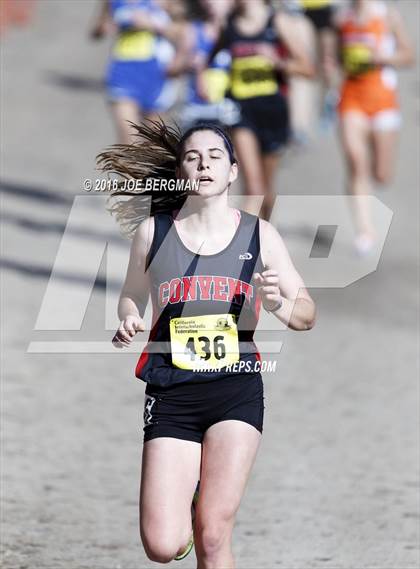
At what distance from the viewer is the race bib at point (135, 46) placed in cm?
1309

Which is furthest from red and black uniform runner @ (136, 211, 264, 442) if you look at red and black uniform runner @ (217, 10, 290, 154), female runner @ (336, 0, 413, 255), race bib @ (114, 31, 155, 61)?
race bib @ (114, 31, 155, 61)

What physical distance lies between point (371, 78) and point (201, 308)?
8.13 metres

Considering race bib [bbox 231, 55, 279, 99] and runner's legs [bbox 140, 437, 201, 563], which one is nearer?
runner's legs [bbox 140, 437, 201, 563]

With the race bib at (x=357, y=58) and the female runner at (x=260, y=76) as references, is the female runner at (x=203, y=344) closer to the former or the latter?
the female runner at (x=260, y=76)

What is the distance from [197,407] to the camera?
15.9 feet

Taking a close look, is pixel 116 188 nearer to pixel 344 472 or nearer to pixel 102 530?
pixel 102 530

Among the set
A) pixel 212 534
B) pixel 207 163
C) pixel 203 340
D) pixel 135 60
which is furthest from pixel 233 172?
Result: pixel 135 60

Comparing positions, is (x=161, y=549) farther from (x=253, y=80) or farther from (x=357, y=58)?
(x=357, y=58)

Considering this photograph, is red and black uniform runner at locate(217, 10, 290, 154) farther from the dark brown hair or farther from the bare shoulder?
the bare shoulder

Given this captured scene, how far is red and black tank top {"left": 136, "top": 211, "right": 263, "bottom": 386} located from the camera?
15.8ft

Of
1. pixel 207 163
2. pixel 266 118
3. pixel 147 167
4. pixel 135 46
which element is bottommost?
pixel 207 163

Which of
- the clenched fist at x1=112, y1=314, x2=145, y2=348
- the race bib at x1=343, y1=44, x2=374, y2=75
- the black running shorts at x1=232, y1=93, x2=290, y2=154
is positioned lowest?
the clenched fist at x1=112, y1=314, x2=145, y2=348

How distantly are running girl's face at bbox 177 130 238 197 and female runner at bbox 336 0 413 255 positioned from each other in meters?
7.74

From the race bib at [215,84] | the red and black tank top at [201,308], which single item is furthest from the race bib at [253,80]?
the red and black tank top at [201,308]
